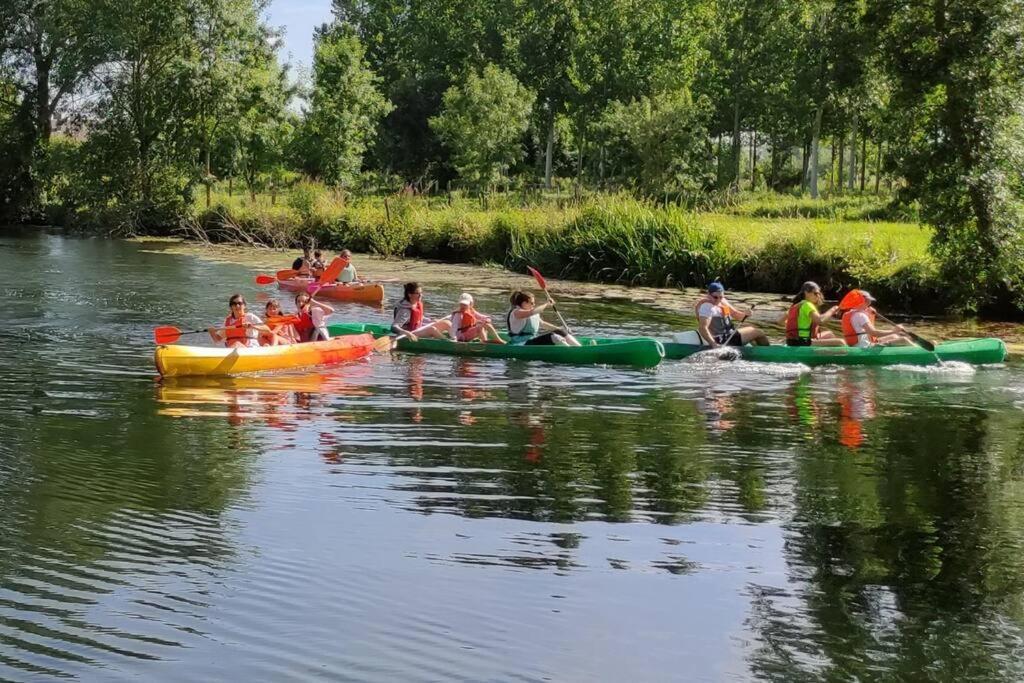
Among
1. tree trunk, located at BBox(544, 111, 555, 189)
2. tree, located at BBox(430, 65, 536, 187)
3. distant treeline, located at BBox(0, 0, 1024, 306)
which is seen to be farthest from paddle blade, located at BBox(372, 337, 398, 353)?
tree trunk, located at BBox(544, 111, 555, 189)

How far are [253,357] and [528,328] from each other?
11.7 ft

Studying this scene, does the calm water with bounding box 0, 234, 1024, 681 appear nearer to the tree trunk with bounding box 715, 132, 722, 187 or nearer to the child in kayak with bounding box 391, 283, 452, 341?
the child in kayak with bounding box 391, 283, 452, 341

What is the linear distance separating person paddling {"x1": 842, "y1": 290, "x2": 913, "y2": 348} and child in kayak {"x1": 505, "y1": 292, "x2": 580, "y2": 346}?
341 centimetres

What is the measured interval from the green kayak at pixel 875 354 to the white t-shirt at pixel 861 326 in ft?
0.59

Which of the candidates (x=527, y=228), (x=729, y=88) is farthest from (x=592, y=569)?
(x=729, y=88)

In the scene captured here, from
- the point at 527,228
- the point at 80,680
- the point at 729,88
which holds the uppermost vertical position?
the point at 729,88

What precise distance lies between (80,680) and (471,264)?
2575 centimetres

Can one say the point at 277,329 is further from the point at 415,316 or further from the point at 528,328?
the point at 528,328

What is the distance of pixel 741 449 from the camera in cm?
1049

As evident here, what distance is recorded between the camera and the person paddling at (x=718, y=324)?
15305mm

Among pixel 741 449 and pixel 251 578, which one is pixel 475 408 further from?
pixel 251 578

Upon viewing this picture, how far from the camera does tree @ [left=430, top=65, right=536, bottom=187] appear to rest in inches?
1825

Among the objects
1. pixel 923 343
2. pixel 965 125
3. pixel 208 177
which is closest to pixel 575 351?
pixel 923 343

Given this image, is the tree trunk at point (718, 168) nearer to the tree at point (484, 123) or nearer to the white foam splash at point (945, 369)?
the tree at point (484, 123)
